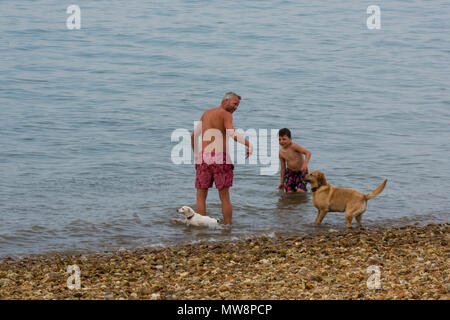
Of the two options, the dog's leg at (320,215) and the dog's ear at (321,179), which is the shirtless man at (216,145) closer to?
the dog's ear at (321,179)

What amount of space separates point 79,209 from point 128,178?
93.7 inches

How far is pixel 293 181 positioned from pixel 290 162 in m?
0.46

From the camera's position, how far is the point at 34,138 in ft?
54.0

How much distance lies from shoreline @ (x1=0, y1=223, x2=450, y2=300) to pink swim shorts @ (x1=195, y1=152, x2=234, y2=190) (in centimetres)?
87

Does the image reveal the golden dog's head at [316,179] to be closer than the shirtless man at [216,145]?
No

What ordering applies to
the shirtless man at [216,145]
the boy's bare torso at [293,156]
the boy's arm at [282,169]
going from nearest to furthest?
the shirtless man at [216,145], the boy's bare torso at [293,156], the boy's arm at [282,169]

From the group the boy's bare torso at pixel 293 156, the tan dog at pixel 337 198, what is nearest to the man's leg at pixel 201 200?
the tan dog at pixel 337 198

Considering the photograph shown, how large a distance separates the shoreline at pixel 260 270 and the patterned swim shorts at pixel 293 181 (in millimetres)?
2272

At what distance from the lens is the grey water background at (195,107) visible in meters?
10.7

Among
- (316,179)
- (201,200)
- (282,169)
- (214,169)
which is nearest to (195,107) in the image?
(282,169)

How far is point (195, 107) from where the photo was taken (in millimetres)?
20438

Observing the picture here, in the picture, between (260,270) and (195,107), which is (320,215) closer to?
(260,270)

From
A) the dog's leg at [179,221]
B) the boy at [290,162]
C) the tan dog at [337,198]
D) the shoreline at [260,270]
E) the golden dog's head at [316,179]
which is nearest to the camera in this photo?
the shoreline at [260,270]
